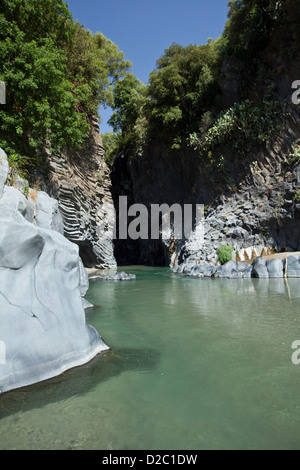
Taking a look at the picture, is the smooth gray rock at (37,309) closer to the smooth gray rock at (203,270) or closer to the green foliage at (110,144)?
the smooth gray rock at (203,270)

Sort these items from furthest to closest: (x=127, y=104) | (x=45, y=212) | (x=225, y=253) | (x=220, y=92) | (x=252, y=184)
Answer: (x=127, y=104), (x=220, y=92), (x=252, y=184), (x=225, y=253), (x=45, y=212)

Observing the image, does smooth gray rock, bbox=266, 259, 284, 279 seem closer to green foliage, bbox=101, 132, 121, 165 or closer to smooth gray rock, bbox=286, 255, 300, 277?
smooth gray rock, bbox=286, 255, 300, 277

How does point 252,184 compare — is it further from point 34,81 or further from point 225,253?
point 34,81

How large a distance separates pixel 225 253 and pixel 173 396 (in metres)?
13.6

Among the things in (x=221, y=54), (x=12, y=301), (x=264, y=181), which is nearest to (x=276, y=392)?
(x=12, y=301)

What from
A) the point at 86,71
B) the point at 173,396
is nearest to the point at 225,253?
the point at 86,71

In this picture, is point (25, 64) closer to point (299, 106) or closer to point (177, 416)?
point (177, 416)

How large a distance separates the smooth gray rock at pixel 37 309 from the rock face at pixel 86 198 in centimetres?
988

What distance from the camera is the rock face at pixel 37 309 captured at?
11.1ft

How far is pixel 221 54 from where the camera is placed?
19.9 m

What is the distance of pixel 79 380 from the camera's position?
3.46 meters

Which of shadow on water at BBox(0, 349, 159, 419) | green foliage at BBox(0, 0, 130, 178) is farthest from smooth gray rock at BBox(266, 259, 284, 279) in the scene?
green foliage at BBox(0, 0, 130, 178)

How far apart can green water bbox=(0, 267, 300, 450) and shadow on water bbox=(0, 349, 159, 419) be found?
0.01 metres

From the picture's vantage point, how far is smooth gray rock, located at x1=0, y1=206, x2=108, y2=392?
11.1 feet
